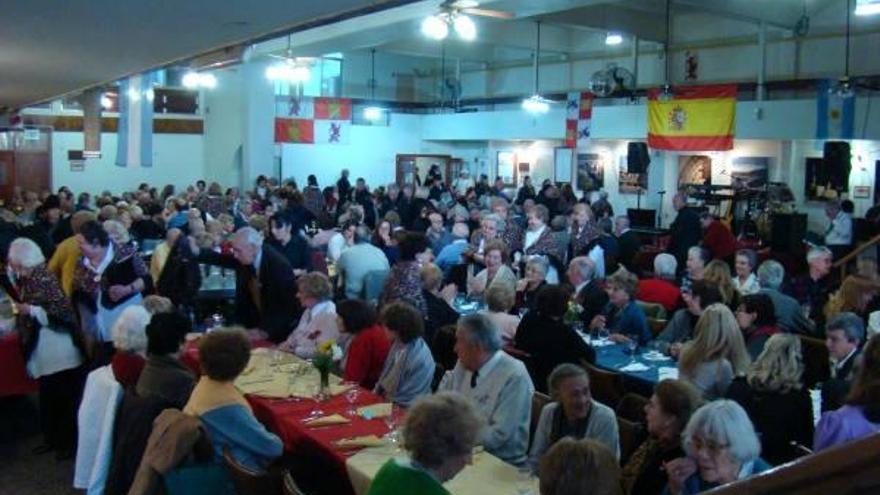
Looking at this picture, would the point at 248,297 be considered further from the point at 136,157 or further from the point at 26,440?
the point at 136,157

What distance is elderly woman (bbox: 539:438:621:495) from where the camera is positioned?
Answer: 263 cm

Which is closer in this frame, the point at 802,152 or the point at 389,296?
the point at 389,296

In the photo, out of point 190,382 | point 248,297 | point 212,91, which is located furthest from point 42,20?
point 212,91

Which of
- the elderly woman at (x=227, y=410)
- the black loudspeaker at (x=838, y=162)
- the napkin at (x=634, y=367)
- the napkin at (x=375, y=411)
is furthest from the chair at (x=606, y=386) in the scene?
the black loudspeaker at (x=838, y=162)

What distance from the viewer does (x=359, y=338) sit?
535 cm

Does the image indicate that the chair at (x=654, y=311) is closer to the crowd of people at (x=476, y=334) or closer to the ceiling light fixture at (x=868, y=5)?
the crowd of people at (x=476, y=334)

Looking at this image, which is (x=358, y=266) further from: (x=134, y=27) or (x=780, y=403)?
(x=780, y=403)

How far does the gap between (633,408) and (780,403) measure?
0.72 metres

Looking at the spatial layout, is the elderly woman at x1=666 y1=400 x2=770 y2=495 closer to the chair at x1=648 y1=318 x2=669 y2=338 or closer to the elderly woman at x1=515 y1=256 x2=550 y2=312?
the chair at x1=648 y1=318 x2=669 y2=338

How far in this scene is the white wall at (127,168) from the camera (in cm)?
1939

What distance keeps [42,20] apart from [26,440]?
3.08 metres

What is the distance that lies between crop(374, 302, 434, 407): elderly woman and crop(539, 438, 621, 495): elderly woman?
87.2 inches

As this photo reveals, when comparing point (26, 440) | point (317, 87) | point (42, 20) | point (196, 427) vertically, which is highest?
point (317, 87)

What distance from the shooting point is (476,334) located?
14.1 feet
